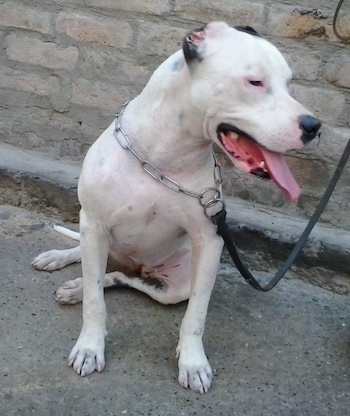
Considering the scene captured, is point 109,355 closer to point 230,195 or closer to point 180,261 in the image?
point 180,261

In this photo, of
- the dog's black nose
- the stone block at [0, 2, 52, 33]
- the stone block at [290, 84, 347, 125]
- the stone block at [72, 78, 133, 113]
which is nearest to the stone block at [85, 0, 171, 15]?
the stone block at [0, 2, 52, 33]

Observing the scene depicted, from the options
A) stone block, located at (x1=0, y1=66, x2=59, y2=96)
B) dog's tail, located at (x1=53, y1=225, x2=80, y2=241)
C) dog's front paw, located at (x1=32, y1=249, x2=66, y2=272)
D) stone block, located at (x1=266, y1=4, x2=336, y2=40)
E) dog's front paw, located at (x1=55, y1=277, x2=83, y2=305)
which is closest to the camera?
dog's front paw, located at (x1=55, y1=277, x2=83, y2=305)

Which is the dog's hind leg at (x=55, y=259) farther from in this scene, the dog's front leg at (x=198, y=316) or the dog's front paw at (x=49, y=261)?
the dog's front leg at (x=198, y=316)

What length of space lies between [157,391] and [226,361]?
0.35 metres

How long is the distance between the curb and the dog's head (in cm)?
118

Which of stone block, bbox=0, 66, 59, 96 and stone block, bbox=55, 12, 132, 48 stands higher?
stone block, bbox=55, 12, 132, 48

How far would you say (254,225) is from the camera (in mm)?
3488

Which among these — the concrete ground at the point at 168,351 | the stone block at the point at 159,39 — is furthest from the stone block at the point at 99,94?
the concrete ground at the point at 168,351

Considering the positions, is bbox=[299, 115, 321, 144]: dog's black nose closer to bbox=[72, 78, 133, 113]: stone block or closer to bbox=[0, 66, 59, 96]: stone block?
bbox=[72, 78, 133, 113]: stone block

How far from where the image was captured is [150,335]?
2900 millimetres

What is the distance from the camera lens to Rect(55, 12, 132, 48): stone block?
369 cm

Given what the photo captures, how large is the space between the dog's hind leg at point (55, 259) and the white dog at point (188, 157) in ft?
1.61

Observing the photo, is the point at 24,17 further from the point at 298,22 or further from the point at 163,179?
the point at 163,179

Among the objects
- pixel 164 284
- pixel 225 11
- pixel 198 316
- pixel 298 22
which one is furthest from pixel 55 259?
pixel 298 22
